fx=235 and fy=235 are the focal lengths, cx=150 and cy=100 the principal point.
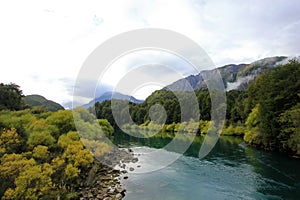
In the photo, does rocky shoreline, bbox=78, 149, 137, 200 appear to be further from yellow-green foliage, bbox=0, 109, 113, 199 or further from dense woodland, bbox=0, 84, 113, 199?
yellow-green foliage, bbox=0, 109, 113, 199

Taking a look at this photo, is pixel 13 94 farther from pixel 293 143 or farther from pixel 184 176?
pixel 293 143

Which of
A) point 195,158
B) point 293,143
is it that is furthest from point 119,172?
point 293,143

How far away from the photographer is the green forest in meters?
12.8

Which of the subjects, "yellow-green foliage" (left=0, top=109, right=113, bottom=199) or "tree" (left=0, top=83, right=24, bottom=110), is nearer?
"yellow-green foliage" (left=0, top=109, right=113, bottom=199)

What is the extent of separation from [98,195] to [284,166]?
17949mm

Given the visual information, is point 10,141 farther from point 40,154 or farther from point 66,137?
point 66,137

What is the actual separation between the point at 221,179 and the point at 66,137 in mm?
13517

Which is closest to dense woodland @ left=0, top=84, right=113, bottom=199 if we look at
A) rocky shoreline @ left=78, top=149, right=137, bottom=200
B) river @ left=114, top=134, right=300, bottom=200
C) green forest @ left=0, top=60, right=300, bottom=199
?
green forest @ left=0, top=60, right=300, bottom=199

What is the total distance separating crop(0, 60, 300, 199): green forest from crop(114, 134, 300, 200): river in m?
3.95

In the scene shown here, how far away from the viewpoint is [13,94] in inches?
1410

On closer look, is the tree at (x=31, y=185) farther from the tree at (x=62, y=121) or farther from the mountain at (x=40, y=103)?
the mountain at (x=40, y=103)

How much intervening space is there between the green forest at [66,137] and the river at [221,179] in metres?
3.95

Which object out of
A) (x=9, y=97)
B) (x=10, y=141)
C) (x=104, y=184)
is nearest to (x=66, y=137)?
(x=10, y=141)

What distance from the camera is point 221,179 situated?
64.3 ft
